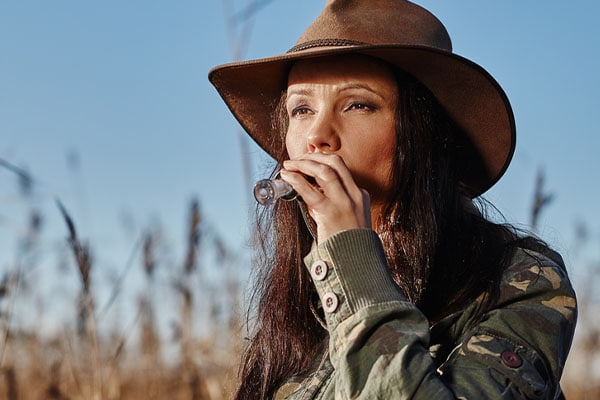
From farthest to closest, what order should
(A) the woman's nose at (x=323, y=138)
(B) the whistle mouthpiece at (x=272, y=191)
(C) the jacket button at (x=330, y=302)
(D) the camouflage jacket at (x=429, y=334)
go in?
(A) the woman's nose at (x=323, y=138)
(B) the whistle mouthpiece at (x=272, y=191)
(C) the jacket button at (x=330, y=302)
(D) the camouflage jacket at (x=429, y=334)

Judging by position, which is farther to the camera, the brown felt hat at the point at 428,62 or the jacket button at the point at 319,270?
the brown felt hat at the point at 428,62

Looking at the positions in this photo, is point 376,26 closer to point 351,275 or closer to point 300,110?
point 300,110

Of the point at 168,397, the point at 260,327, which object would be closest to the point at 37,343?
the point at 168,397

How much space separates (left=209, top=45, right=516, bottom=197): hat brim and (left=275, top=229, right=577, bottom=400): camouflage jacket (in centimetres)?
50

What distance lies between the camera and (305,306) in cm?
241

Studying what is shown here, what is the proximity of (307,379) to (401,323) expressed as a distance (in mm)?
644

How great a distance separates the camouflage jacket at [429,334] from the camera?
168 cm

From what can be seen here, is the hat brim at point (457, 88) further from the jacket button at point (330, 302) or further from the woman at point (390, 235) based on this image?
the jacket button at point (330, 302)

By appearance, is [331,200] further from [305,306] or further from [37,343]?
Answer: [37,343]

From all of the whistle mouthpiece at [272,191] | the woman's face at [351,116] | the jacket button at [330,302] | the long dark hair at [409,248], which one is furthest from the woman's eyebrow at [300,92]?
the jacket button at [330,302]

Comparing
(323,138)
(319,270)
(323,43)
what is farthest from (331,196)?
(323,43)

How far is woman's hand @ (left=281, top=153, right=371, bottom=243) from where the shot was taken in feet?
6.08

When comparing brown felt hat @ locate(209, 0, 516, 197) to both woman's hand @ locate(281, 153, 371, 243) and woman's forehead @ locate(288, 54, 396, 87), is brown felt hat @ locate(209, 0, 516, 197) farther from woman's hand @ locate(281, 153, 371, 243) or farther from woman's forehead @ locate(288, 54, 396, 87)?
woman's hand @ locate(281, 153, 371, 243)

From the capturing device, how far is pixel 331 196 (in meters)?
1.86
